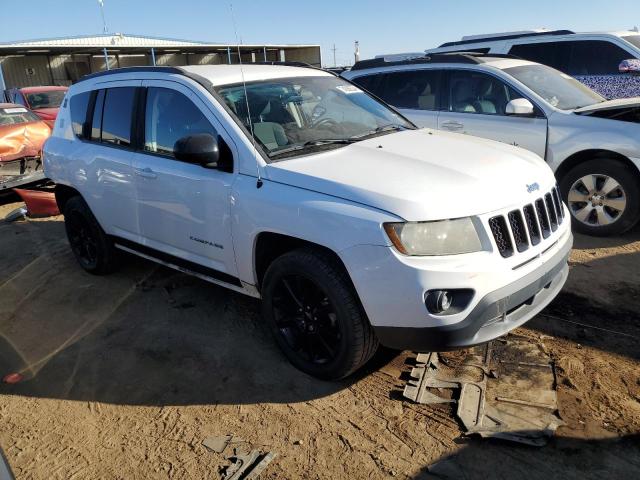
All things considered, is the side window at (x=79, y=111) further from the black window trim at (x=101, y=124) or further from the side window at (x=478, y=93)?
the side window at (x=478, y=93)

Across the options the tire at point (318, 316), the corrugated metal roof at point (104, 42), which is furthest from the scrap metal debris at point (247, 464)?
the corrugated metal roof at point (104, 42)

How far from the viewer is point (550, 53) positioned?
8.88 m

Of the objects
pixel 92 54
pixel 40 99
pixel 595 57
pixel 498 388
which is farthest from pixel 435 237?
pixel 92 54

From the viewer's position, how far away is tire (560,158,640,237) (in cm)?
532

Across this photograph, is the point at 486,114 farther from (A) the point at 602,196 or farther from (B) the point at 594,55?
(B) the point at 594,55

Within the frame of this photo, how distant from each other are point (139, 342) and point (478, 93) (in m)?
4.73

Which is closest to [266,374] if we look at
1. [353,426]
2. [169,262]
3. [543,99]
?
[353,426]

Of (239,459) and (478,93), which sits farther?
(478,93)

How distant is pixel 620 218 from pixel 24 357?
557 centimetres

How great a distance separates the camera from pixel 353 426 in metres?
2.89

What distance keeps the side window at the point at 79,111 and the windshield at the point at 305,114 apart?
6.22ft

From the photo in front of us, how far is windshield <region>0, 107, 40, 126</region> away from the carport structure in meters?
15.1

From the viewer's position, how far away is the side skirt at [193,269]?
143 inches

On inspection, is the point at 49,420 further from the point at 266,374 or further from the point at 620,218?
the point at 620,218
